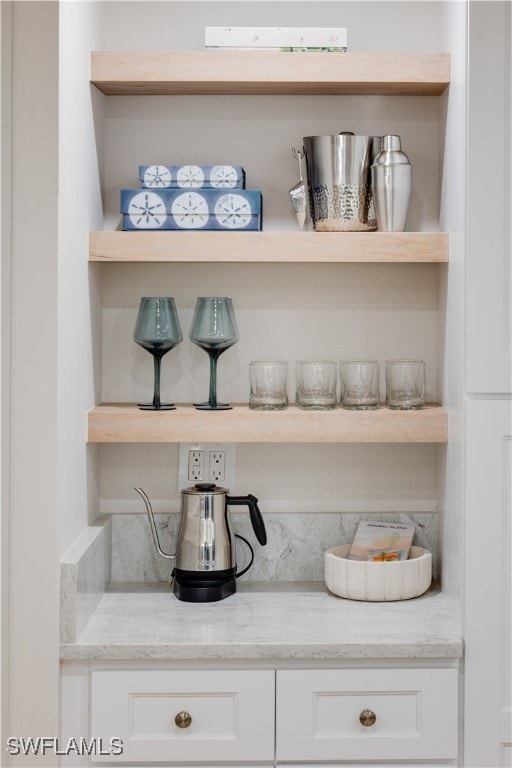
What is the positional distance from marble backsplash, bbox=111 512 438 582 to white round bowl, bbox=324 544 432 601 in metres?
0.20

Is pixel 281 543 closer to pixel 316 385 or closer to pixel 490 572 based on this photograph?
pixel 316 385

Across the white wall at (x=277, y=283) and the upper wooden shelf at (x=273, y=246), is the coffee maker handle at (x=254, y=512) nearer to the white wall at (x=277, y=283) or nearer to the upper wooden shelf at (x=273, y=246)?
the white wall at (x=277, y=283)

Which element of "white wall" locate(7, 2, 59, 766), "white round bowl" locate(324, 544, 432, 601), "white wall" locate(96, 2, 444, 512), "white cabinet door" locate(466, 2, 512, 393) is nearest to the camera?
"white wall" locate(7, 2, 59, 766)

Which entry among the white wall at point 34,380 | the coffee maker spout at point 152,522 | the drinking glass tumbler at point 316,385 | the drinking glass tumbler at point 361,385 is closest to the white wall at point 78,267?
the white wall at point 34,380

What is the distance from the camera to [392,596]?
7.20 feet

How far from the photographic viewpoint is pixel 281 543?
2.40m

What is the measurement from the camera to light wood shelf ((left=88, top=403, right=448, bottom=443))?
219 centimetres

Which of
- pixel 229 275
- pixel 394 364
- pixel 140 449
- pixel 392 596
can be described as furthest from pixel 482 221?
pixel 140 449

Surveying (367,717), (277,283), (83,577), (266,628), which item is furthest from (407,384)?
(83,577)

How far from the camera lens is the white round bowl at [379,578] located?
2.18 metres

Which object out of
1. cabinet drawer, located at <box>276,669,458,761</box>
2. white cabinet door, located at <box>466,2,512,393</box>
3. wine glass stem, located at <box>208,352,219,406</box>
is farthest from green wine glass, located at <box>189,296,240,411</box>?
cabinet drawer, located at <box>276,669,458,761</box>

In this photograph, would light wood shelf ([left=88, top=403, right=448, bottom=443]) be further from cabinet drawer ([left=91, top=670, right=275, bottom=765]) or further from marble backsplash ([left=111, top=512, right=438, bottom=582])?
cabinet drawer ([left=91, top=670, right=275, bottom=765])

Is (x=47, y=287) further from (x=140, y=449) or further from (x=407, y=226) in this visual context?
(x=407, y=226)

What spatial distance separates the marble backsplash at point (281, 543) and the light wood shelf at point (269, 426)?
0.31m
